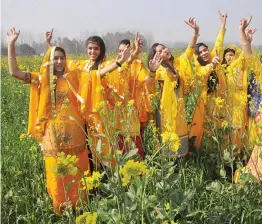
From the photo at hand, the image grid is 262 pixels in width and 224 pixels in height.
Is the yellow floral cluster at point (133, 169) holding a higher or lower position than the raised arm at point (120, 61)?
lower

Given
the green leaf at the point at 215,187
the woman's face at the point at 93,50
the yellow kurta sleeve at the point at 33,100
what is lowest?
the green leaf at the point at 215,187

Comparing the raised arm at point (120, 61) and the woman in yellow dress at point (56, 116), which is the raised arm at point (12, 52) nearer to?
the woman in yellow dress at point (56, 116)

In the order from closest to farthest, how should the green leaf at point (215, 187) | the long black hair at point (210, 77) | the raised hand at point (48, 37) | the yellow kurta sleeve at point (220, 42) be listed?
the green leaf at point (215, 187) < the raised hand at point (48, 37) < the long black hair at point (210, 77) < the yellow kurta sleeve at point (220, 42)

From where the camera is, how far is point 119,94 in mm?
3021

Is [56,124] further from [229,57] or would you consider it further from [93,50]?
[229,57]

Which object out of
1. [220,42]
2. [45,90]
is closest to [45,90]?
[45,90]

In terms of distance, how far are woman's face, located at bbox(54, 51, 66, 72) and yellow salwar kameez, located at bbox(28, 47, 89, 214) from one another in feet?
0.11

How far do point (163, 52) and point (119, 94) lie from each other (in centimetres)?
49

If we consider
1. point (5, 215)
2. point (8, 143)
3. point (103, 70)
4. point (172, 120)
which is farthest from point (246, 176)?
point (8, 143)

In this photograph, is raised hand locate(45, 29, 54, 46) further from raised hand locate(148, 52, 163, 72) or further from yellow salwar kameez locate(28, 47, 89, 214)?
raised hand locate(148, 52, 163, 72)

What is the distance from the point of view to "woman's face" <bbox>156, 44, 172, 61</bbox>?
9.78ft

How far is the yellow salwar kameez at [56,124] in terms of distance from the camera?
262 centimetres

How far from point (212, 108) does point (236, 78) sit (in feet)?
1.31

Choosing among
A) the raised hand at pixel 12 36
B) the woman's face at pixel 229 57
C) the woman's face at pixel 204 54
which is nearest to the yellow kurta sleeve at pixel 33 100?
the raised hand at pixel 12 36
